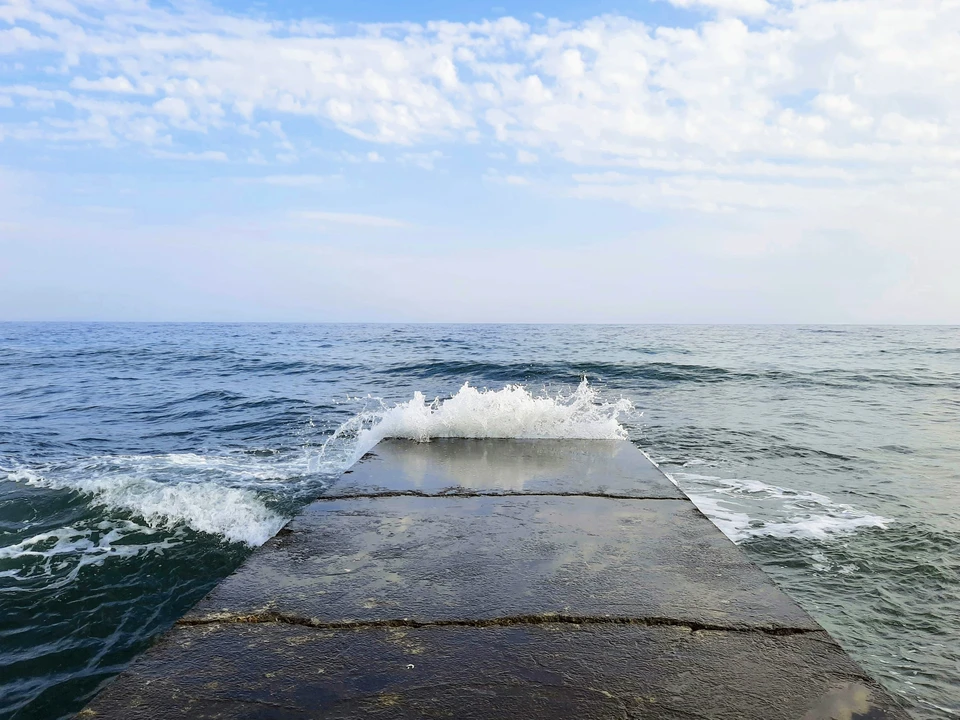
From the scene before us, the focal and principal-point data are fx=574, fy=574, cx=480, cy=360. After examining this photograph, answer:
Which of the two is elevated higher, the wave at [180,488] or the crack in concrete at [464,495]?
the crack in concrete at [464,495]

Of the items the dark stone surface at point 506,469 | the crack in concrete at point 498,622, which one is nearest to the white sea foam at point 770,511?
the dark stone surface at point 506,469

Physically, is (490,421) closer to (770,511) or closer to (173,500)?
(770,511)

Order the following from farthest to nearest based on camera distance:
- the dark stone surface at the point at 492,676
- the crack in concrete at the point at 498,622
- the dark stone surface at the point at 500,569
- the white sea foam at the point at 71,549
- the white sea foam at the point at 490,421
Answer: the white sea foam at the point at 490,421, the white sea foam at the point at 71,549, the dark stone surface at the point at 500,569, the crack in concrete at the point at 498,622, the dark stone surface at the point at 492,676

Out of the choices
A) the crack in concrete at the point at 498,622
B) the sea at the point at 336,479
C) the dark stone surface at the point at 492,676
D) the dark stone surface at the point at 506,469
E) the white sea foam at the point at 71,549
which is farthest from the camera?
the white sea foam at the point at 71,549

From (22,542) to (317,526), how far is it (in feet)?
10.4

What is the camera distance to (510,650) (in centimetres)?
176

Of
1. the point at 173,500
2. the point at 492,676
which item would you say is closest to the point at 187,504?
the point at 173,500

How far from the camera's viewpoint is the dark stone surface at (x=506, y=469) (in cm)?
363

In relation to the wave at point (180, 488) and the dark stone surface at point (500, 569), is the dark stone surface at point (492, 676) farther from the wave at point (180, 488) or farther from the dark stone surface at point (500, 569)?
the wave at point (180, 488)

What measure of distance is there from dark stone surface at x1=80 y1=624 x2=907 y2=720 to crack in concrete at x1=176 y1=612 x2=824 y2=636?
3 cm

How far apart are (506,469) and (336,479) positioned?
135cm

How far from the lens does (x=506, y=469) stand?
13.8 ft

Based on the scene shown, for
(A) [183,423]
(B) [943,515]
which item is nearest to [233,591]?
(B) [943,515]

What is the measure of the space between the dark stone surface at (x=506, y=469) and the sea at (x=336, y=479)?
22.7 inches
